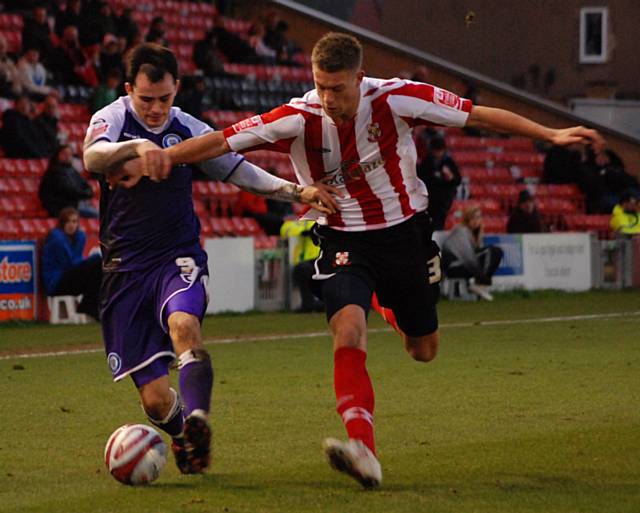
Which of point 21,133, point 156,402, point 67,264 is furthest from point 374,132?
A: point 21,133

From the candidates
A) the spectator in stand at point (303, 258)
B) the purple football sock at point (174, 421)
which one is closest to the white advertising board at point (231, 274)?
the spectator in stand at point (303, 258)

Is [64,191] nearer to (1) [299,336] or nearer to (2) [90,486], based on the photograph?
(1) [299,336]

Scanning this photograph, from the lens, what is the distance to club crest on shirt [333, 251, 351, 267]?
289 inches

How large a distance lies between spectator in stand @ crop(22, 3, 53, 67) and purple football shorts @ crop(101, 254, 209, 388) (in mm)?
15178

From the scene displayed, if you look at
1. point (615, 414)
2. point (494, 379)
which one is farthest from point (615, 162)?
point (615, 414)

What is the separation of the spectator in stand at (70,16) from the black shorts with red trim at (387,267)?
1594 cm

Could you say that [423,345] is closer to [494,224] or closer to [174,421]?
[174,421]

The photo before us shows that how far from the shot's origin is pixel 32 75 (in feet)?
69.3

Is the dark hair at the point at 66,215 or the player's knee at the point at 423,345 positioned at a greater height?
the dark hair at the point at 66,215

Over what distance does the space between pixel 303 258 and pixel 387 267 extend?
12004mm

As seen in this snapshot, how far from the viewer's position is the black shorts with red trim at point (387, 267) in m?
7.30

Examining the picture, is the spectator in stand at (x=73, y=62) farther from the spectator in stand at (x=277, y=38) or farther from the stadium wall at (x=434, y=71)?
the stadium wall at (x=434, y=71)

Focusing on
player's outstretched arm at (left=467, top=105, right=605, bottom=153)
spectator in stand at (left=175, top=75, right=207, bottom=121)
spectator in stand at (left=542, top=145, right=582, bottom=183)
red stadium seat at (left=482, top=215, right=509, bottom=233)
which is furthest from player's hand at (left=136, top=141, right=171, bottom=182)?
spectator in stand at (left=542, top=145, right=582, bottom=183)

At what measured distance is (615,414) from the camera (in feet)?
30.6
